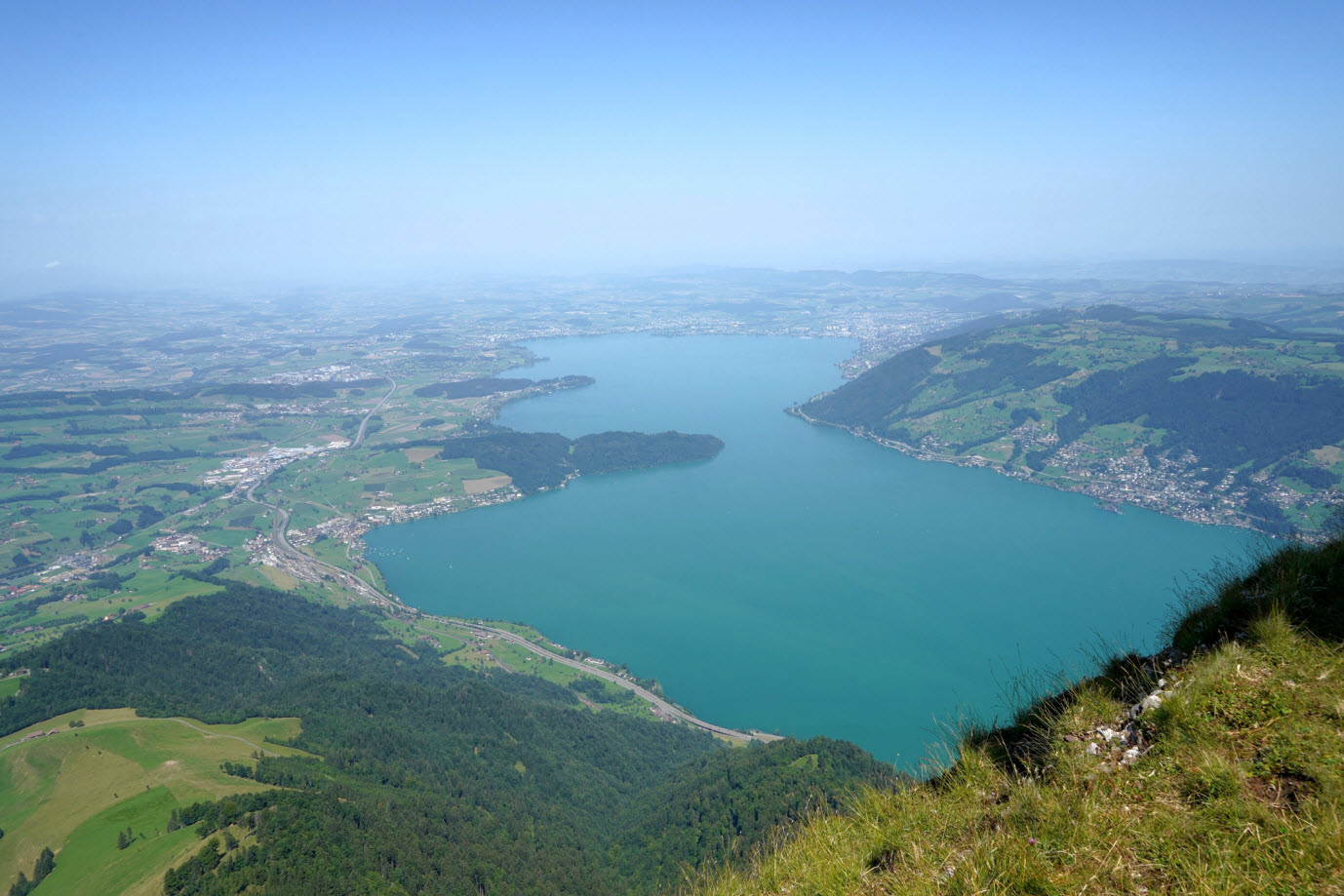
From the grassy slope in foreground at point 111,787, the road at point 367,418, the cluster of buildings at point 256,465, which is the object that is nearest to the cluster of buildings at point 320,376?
the road at point 367,418

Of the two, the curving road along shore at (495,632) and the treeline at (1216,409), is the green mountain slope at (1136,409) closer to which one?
the treeline at (1216,409)

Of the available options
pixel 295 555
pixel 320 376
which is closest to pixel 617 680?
pixel 295 555

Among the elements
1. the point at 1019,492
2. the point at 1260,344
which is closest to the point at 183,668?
the point at 1019,492

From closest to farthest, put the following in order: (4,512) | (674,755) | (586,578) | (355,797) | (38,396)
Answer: (355,797) → (674,755) → (586,578) → (4,512) → (38,396)

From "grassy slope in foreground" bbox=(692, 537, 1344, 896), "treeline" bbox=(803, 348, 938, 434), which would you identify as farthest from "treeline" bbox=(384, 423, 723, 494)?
"grassy slope in foreground" bbox=(692, 537, 1344, 896)

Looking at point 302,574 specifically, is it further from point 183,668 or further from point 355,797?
point 355,797

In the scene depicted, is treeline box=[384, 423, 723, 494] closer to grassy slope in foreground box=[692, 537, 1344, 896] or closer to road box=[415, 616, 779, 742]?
road box=[415, 616, 779, 742]
